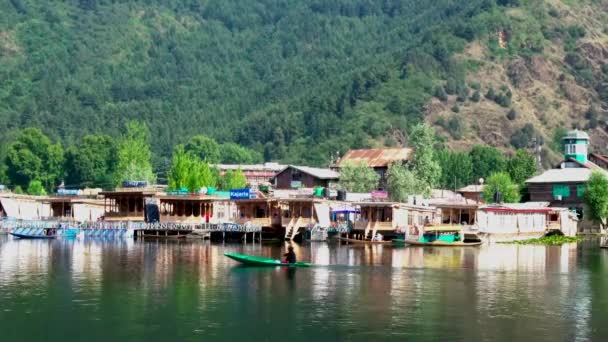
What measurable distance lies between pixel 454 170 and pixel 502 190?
39.9 metres

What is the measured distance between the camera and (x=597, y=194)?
134250 millimetres

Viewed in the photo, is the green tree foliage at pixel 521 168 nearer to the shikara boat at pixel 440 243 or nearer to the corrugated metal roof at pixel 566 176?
the corrugated metal roof at pixel 566 176

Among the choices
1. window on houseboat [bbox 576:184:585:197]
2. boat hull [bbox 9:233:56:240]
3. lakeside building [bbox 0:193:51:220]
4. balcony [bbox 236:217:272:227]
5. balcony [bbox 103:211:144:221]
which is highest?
window on houseboat [bbox 576:184:585:197]

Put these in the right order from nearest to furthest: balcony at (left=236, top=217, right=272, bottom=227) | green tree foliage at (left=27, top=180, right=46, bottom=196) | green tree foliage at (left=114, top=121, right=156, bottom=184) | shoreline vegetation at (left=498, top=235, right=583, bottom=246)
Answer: shoreline vegetation at (left=498, top=235, right=583, bottom=246)
balcony at (left=236, top=217, right=272, bottom=227)
green tree foliage at (left=114, top=121, right=156, bottom=184)
green tree foliage at (left=27, top=180, right=46, bottom=196)

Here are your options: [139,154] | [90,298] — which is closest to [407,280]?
[90,298]

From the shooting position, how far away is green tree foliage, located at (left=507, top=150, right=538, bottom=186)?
582 feet

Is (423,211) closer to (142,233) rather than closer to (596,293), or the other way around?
(142,233)

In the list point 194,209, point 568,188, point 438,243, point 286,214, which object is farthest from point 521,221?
point 194,209

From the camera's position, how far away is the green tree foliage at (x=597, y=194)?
440 ft

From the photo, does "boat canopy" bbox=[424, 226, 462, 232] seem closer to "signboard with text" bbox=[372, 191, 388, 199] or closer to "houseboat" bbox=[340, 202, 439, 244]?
"houseboat" bbox=[340, 202, 439, 244]

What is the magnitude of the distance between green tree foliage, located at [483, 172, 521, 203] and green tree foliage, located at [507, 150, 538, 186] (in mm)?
20609

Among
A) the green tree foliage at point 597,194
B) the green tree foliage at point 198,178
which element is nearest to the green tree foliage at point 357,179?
the green tree foliage at point 198,178

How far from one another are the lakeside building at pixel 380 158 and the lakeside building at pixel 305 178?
9.81 feet

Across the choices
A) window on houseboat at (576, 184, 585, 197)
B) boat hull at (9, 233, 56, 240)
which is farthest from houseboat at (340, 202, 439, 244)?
boat hull at (9, 233, 56, 240)
